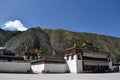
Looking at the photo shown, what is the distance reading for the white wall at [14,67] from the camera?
38344 mm

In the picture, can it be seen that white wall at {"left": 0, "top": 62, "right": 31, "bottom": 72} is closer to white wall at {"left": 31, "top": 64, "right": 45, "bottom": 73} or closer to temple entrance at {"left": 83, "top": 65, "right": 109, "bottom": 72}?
white wall at {"left": 31, "top": 64, "right": 45, "bottom": 73}

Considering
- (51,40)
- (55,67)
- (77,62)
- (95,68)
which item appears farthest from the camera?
(51,40)

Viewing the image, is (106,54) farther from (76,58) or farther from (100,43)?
(100,43)

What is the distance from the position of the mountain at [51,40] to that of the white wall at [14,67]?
7444cm

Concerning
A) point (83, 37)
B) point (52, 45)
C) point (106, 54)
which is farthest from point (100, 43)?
point (106, 54)

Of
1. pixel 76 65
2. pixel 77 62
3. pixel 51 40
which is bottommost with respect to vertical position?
pixel 76 65

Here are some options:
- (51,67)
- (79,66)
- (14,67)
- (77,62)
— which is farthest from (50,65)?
(14,67)

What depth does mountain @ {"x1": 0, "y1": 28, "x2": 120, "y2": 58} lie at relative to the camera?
4850 inches

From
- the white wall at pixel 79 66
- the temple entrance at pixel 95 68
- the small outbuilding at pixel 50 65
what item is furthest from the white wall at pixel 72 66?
the temple entrance at pixel 95 68

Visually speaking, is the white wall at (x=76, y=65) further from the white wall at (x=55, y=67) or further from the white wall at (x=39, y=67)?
the white wall at (x=39, y=67)

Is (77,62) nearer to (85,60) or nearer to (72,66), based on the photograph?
(72,66)

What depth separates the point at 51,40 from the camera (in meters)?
140

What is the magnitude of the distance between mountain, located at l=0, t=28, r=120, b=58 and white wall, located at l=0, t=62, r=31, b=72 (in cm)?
7444

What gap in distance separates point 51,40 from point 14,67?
101m
